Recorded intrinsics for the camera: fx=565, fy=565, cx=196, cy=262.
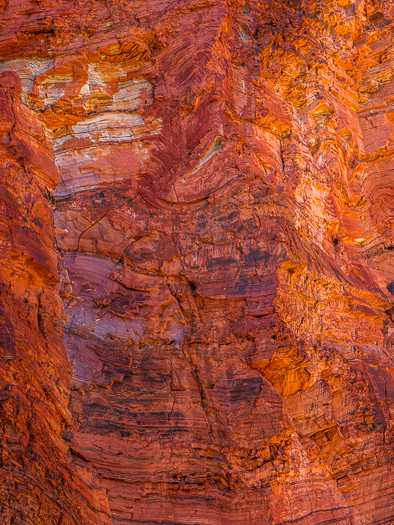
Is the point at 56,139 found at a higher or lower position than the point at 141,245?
higher

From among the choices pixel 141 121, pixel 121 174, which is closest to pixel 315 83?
pixel 141 121

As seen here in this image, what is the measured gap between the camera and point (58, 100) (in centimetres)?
1352

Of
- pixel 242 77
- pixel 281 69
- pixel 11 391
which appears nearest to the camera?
pixel 11 391

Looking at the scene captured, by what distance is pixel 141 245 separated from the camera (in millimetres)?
12406

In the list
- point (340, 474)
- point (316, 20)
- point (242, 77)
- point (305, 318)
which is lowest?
point (340, 474)

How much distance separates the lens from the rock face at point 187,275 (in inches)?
357

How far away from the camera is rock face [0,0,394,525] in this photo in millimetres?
9070

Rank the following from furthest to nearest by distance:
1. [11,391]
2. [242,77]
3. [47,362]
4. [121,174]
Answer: [242,77] → [121,174] → [47,362] → [11,391]

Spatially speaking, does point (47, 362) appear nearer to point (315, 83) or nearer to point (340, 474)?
point (340, 474)

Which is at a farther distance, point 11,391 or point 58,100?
point 58,100

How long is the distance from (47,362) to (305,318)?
6.09 meters

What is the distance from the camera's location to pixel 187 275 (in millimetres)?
12109

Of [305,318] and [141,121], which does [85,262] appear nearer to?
[141,121]

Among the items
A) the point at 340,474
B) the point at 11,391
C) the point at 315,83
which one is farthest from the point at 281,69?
the point at 11,391
